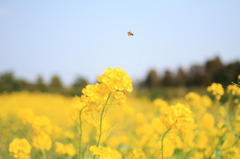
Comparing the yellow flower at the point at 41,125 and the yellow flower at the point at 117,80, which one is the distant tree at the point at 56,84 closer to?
the yellow flower at the point at 41,125

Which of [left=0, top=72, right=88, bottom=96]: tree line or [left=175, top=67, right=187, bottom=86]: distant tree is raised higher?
[left=175, top=67, right=187, bottom=86]: distant tree

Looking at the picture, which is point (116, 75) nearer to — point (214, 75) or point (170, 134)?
point (170, 134)

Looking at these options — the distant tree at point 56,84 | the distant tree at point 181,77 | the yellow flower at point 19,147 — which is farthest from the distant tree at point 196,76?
the yellow flower at point 19,147

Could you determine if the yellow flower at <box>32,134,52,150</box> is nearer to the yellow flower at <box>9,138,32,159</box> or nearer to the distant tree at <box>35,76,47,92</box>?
the yellow flower at <box>9,138,32,159</box>

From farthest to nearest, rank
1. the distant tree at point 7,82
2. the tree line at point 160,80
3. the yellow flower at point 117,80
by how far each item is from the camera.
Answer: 1. the distant tree at point 7,82
2. the tree line at point 160,80
3. the yellow flower at point 117,80

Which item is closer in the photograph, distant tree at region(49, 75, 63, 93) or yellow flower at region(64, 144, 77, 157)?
yellow flower at region(64, 144, 77, 157)

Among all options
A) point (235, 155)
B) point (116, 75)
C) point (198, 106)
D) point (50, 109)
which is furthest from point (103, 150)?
point (50, 109)

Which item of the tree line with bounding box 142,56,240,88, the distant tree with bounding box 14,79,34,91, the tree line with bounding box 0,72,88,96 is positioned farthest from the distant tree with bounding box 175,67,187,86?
the distant tree with bounding box 14,79,34,91

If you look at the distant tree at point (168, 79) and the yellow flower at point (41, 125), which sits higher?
the distant tree at point (168, 79)
